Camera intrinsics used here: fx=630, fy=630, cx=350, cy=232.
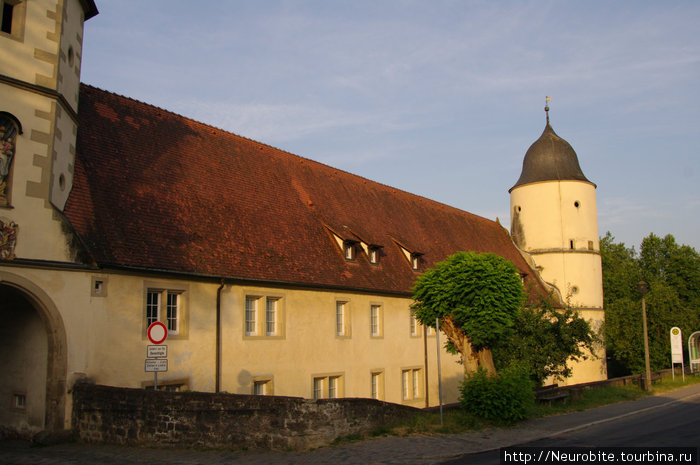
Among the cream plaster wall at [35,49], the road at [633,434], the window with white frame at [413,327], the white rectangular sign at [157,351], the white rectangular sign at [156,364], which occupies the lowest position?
the road at [633,434]

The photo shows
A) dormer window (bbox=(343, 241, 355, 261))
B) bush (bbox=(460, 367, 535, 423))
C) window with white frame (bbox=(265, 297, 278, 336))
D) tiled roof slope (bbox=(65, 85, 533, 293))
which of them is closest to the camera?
tiled roof slope (bbox=(65, 85, 533, 293))

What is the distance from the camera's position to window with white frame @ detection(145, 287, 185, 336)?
51.6 ft

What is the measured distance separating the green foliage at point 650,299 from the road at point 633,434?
21835 mm

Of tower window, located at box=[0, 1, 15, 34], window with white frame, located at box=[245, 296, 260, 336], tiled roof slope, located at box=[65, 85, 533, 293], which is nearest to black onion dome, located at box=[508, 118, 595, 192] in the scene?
tiled roof slope, located at box=[65, 85, 533, 293]

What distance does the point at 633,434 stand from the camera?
49.2 ft

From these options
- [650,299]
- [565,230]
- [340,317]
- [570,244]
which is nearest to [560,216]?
[565,230]

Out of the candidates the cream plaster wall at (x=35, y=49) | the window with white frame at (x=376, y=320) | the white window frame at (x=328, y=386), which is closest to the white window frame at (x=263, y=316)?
the white window frame at (x=328, y=386)

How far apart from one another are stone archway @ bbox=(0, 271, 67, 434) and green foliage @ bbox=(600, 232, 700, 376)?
36.7m

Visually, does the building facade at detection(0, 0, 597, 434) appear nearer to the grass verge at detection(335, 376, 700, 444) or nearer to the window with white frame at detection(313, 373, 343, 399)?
the window with white frame at detection(313, 373, 343, 399)

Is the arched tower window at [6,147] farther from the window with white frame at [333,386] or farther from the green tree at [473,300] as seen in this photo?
the window with white frame at [333,386]

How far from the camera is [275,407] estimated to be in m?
12.2

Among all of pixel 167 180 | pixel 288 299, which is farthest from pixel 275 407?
pixel 167 180

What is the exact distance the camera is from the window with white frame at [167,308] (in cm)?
1573

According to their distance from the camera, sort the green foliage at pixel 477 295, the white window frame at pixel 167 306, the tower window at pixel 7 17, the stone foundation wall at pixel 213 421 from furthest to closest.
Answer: the green foliage at pixel 477 295
the white window frame at pixel 167 306
the tower window at pixel 7 17
the stone foundation wall at pixel 213 421
